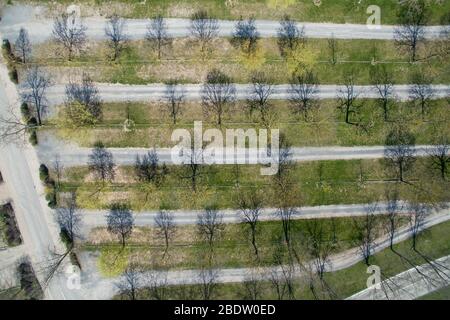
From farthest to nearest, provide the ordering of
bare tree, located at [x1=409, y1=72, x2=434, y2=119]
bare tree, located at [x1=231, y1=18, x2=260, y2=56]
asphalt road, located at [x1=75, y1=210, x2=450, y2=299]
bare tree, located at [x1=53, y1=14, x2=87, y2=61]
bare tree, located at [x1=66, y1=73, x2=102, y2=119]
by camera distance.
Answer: bare tree, located at [x1=409, y1=72, x2=434, y2=119], bare tree, located at [x1=231, y1=18, x2=260, y2=56], bare tree, located at [x1=53, y1=14, x2=87, y2=61], bare tree, located at [x1=66, y1=73, x2=102, y2=119], asphalt road, located at [x1=75, y1=210, x2=450, y2=299]

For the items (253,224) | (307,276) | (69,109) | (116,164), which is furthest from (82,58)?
(307,276)

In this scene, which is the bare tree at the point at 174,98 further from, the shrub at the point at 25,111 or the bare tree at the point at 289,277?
the bare tree at the point at 289,277

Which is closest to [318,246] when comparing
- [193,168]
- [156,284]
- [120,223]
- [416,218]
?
[416,218]

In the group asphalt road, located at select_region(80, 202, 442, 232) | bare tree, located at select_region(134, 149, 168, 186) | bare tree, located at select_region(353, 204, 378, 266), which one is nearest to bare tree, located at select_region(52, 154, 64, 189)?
asphalt road, located at select_region(80, 202, 442, 232)

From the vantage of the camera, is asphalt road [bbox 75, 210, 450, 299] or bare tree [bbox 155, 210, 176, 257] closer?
asphalt road [bbox 75, 210, 450, 299]

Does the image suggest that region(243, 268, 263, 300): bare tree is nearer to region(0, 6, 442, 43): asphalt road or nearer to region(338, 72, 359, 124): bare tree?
region(338, 72, 359, 124): bare tree

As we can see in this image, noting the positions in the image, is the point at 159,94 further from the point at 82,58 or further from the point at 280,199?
the point at 280,199
